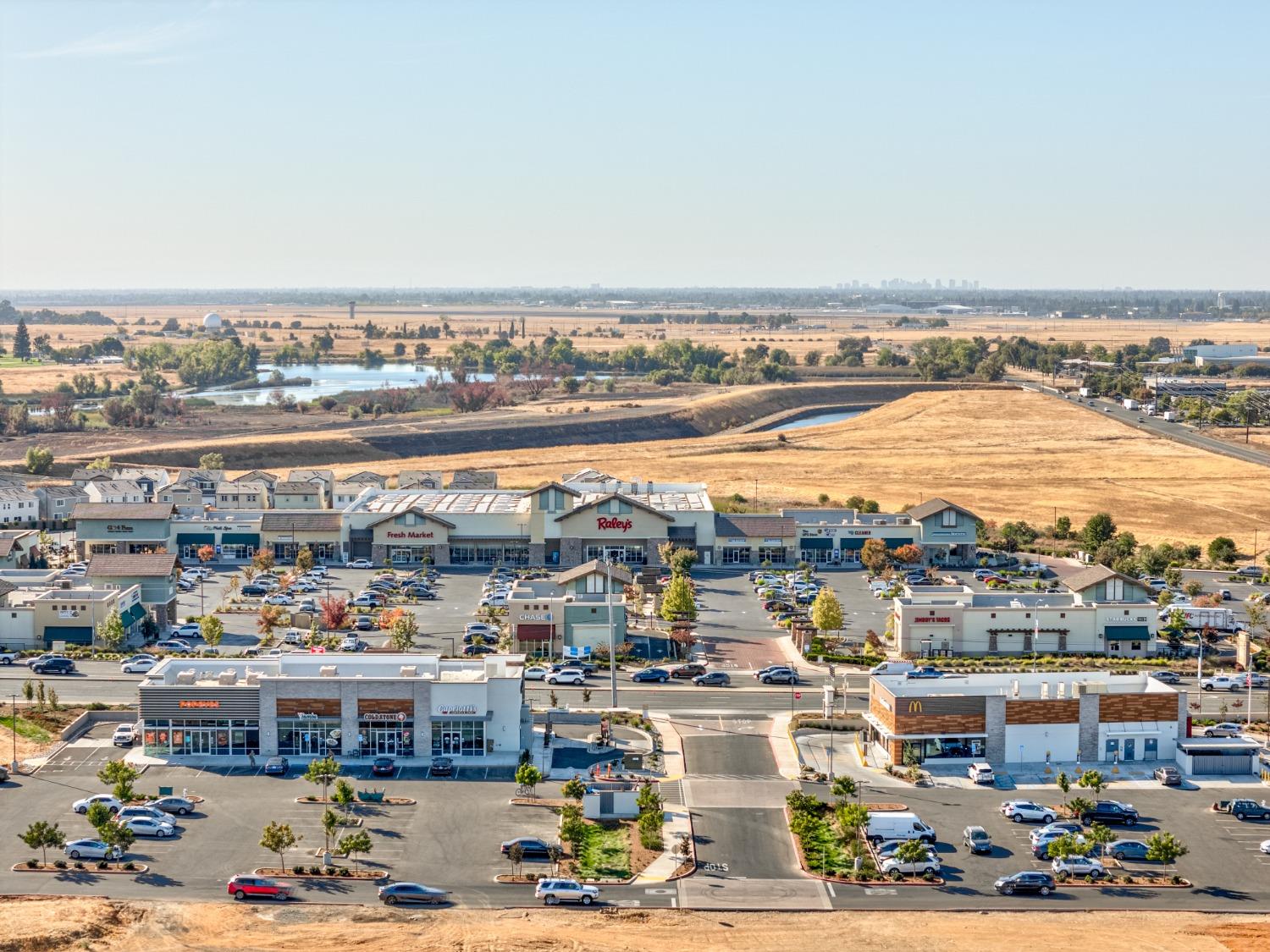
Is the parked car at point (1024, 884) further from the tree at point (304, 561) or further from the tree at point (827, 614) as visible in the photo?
the tree at point (304, 561)

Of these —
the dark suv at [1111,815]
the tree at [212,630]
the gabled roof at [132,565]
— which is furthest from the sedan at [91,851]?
the gabled roof at [132,565]

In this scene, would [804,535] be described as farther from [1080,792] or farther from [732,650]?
[1080,792]

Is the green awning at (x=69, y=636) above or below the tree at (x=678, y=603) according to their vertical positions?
below

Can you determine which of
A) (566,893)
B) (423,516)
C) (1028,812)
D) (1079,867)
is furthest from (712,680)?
(423,516)

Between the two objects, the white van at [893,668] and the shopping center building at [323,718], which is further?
the white van at [893,668]

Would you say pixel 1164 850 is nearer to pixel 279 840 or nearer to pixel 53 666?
pixel 279 840

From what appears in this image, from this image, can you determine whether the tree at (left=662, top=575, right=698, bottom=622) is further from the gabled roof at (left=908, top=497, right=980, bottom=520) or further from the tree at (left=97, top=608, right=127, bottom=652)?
the tree at (left=97, top=608, right=127, bottom=652)

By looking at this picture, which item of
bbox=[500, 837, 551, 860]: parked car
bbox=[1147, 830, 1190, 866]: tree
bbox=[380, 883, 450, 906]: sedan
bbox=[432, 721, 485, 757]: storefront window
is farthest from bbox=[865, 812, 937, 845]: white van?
bbox=[432, 721, 485, 757]: storefront window
